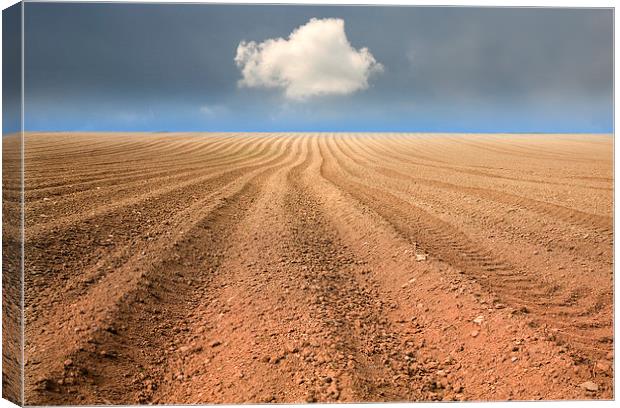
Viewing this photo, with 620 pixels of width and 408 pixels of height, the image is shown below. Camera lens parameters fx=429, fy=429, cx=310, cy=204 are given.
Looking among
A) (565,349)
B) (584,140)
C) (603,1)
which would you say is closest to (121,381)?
(565,349)

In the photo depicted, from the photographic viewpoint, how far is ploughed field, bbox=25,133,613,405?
258 centimetres

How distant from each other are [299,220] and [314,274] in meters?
0.84

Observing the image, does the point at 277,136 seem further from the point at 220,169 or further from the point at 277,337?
the point at 277,337

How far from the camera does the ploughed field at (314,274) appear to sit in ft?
8.48

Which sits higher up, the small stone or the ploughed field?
the ploughed field

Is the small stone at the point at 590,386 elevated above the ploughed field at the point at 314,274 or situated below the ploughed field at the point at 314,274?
below

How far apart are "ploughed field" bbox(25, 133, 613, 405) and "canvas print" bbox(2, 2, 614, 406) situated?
2 cm

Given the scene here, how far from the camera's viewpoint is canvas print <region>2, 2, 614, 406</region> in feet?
8.60

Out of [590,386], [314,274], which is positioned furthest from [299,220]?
[590,386]

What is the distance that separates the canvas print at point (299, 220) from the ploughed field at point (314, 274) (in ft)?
0.06

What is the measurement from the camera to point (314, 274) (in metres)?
3.30

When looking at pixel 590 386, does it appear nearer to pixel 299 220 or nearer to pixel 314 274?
pixel 314 274

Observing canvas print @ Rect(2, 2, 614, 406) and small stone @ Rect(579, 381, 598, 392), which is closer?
canvas print @ Rect(2, 2, 614, 406)

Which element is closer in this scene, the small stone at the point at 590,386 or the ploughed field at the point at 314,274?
the ploughed field at the point at 314,274
